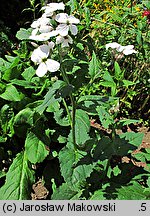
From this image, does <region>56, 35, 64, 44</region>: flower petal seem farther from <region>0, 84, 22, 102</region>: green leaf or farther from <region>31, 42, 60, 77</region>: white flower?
<region>0, 84, 22, 102</region>: green leaf

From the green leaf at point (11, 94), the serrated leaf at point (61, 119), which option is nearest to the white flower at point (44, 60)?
the serrated leaf at point (61, 119)

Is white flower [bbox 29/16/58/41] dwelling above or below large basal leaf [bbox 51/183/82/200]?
above

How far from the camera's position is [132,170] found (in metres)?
2.10

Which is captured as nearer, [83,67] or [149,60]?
[83,67]

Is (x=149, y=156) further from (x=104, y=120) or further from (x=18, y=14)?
→ (x=18, y=14)

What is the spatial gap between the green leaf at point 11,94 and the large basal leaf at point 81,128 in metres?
0.44

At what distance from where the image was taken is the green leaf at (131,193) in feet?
6.01

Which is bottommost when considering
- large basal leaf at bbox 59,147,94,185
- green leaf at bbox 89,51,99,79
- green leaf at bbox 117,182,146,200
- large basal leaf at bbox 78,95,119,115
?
green leaf at bbox 117,182,146,200

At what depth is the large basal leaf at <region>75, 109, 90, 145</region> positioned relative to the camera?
188cm

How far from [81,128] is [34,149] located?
0.37 meters

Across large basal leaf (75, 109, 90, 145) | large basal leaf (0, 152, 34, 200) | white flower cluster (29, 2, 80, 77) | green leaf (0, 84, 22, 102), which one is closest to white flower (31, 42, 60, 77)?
white flower cluster (29, 2, 80, 77)
